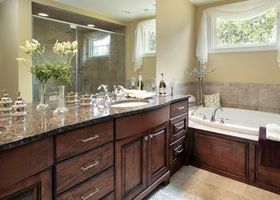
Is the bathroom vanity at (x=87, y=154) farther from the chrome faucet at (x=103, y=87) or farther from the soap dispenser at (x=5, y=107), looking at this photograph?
the chrome faucet at (x=103, y=87)

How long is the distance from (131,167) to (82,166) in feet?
1.81

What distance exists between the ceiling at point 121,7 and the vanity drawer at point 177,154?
1.57m

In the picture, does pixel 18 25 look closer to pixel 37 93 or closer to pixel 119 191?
pixel 37 93

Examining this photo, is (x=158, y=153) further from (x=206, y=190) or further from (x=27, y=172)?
(x=27, y=172)

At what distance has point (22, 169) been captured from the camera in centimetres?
110

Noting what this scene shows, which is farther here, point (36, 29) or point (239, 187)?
point (239, 187)

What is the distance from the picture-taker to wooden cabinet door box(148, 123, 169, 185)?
2158 millimetres

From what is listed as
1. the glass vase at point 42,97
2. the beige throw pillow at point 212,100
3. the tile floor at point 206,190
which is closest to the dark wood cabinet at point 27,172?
the glass vase at point 42,97

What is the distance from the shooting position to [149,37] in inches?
123

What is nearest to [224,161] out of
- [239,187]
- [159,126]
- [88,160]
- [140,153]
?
[239,187]

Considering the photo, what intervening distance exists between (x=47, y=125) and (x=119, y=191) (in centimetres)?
80

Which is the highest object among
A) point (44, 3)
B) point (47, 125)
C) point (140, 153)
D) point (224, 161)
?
point (44, 3)

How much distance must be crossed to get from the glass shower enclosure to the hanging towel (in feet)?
5.42

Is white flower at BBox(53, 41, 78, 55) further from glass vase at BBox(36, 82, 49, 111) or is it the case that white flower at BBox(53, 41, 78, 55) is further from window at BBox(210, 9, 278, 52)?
window at BBox(210, 9, 278, 52)
